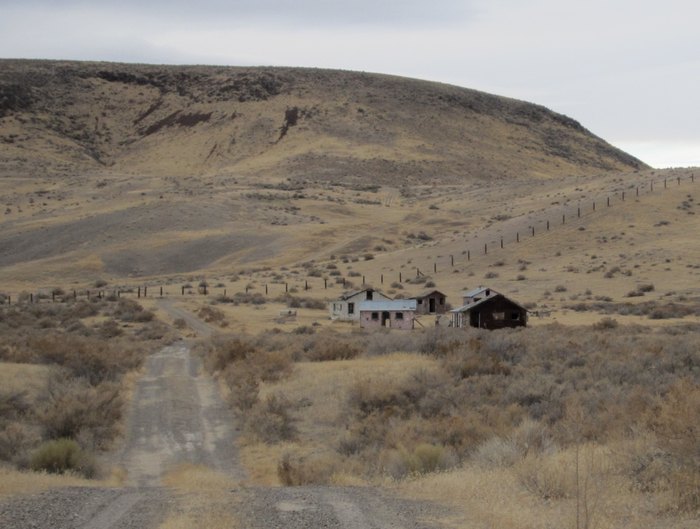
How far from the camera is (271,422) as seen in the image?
1905cm

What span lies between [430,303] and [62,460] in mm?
37725

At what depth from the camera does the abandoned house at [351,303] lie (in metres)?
49.8

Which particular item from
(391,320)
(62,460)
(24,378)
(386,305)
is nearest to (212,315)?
(386,305)

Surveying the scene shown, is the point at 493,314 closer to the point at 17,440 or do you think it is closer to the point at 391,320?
the point at 391,320

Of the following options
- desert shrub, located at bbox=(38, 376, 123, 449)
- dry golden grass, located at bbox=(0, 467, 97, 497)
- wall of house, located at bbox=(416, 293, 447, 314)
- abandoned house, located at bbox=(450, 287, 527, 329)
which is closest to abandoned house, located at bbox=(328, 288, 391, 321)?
wall of house, located at bbox=(416, 293, 447, 314)

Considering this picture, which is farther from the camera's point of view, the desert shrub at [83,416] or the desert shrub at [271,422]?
the desert shrub at [271,422]

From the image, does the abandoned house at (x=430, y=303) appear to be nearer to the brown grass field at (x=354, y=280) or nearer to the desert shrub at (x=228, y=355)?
the brown grass field at (x=354, y=280)

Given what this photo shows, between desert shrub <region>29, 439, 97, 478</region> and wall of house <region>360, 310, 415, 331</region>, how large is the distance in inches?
1196

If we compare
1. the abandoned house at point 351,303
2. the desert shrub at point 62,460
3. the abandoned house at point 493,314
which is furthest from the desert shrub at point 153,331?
the desert shrub at point 62,460

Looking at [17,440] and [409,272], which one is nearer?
[17,440]

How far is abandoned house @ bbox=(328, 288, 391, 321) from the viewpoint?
49.8 meters

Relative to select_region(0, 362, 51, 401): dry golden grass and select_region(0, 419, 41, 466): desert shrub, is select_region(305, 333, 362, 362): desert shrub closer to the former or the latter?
select_region(0, 362, 51, 401): dry golden grass

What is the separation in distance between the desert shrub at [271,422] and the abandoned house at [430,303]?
99.2 feet

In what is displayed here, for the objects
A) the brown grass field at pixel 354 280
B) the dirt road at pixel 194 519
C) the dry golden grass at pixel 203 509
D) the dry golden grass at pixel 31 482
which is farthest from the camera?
the brown grass field at pixel 354 280
